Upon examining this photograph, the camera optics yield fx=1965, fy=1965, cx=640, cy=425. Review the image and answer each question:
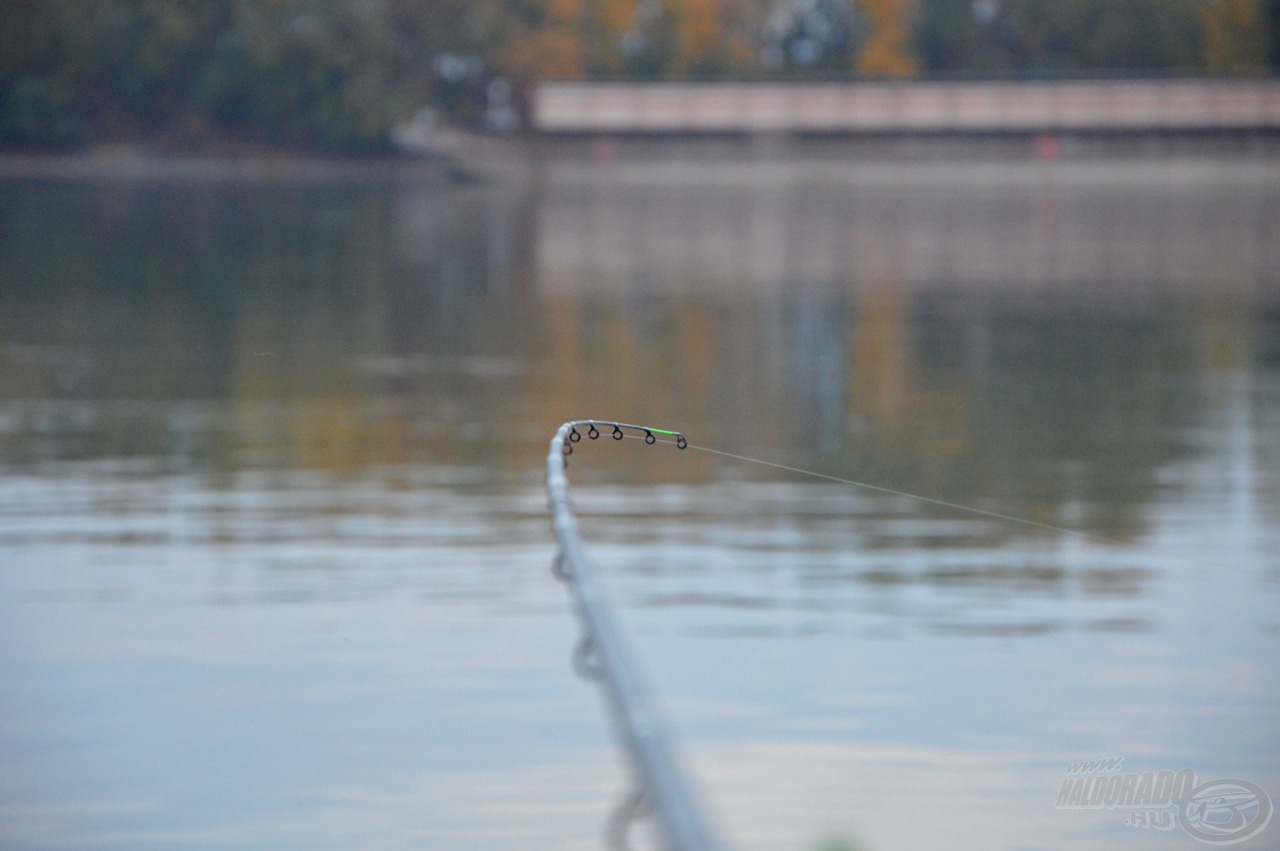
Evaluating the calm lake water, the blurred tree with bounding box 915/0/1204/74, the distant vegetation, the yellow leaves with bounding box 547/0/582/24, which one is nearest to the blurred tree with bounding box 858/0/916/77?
the distant vegetation

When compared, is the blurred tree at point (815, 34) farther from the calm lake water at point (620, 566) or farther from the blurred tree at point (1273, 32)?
the calm lake water at point (620, 566)

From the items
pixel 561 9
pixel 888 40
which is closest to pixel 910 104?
pixel 888 40

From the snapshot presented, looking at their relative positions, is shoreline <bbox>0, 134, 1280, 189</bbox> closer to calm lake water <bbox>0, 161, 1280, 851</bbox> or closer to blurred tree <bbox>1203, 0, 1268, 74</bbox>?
blurred tree <bbox>1203, 0, 1268, 74</bbox>

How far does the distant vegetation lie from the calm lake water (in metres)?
47.9

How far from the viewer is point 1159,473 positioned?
10172mm

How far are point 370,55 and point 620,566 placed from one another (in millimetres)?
61595

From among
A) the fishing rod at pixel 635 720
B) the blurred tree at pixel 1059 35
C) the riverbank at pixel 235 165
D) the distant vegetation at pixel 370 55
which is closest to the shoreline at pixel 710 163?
the riverbank at pixel 235 165

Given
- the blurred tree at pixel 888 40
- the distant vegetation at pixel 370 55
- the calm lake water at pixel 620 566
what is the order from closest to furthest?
the calm lake water at pixel 620 566, the distant vegetation at pixel 370 55, the blurred tree at pixel 888 40

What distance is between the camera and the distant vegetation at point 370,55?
66.3 metres

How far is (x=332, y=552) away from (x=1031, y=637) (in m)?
2.92

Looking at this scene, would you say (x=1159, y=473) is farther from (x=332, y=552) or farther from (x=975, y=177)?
(x=975, y=177)

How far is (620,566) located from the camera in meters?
7.79

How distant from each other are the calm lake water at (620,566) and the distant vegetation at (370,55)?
4795 cm

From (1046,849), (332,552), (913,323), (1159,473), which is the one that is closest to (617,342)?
(913,323)
